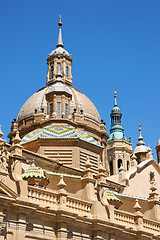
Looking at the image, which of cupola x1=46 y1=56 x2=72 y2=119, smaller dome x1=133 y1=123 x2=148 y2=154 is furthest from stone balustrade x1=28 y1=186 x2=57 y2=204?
smaller dome x1=133 y1=123 x2=148 y2=154

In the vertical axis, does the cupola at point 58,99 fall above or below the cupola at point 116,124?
below

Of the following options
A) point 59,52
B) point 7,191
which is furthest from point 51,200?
point 59,52

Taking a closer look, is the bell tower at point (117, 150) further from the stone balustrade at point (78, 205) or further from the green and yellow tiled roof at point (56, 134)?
the stone balustrade at point (78, 205)

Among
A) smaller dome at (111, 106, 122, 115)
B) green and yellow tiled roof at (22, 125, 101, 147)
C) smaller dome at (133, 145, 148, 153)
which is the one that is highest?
smaller dome at (111, 106, 122, 115)

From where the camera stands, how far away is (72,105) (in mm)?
60469

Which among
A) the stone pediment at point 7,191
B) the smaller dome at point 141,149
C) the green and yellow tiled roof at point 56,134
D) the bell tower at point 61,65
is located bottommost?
the stone pediment at point 7,191

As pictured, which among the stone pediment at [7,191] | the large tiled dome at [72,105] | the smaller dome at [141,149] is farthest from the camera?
the large tiled dome at [72,105]

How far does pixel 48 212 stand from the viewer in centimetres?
2223

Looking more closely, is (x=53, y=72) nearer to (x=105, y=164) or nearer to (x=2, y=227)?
(x=105, y=164)

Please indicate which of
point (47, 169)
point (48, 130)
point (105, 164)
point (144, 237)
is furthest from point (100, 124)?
point (144, 237)

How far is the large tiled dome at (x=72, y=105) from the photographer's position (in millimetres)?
60719

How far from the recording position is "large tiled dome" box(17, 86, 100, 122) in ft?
199

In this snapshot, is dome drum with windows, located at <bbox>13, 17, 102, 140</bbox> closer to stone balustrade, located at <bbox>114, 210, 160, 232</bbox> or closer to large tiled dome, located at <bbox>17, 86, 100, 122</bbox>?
large tiled dome, located at <bbox>17, 86, 100, 122</bbox>

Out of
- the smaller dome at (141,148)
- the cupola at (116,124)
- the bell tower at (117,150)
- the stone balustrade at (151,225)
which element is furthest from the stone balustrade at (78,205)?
the cupola at (116,124)
